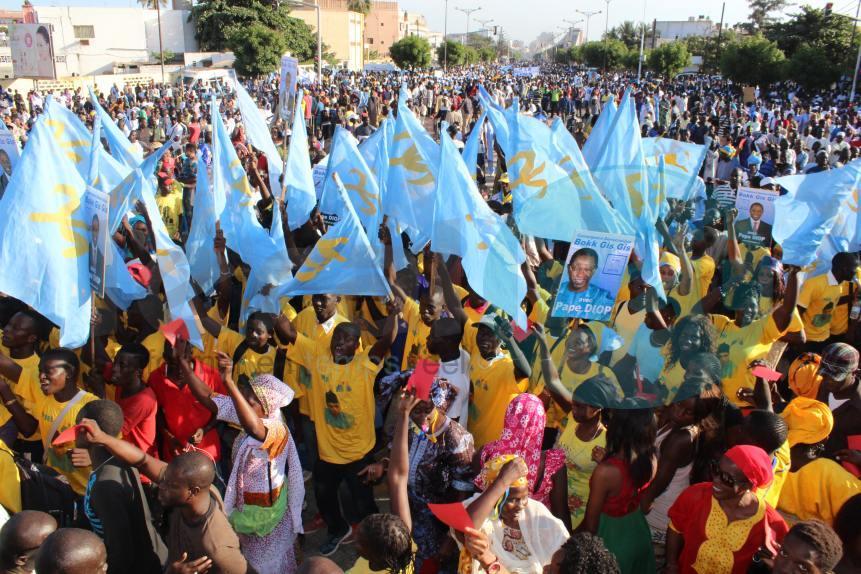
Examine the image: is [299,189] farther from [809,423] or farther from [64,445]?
[809,423]

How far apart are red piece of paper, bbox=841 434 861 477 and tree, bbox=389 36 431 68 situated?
179 ft

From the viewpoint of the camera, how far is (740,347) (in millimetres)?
4027

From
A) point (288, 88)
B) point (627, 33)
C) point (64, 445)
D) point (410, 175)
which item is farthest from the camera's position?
point (627, 33)

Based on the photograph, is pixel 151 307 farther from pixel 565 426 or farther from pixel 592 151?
pixel 592 151

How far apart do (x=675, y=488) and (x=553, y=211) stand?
7.27ft

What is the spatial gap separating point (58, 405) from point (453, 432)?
2070 mm

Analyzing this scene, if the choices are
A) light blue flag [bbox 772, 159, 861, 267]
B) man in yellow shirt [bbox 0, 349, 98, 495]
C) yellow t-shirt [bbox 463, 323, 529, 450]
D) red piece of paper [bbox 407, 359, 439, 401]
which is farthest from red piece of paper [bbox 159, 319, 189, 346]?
light blue flag [bbox 772, 159, 861, 267]

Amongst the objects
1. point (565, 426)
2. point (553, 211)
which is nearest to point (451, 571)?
point (565, 426)

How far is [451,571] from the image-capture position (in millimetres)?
3453

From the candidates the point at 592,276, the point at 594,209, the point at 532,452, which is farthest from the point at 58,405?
the point at 594,209

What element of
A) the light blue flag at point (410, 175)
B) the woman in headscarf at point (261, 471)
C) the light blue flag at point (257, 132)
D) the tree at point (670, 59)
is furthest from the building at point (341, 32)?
the woman in headscarf at point (261, 471)

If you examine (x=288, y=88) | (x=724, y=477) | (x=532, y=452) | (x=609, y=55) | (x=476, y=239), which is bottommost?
(x=532, y=452)

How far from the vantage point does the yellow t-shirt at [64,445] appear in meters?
3.43

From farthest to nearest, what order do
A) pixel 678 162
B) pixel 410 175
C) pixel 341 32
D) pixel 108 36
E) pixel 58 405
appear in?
pixel 341 32, pixel 108 36, pixel 678 162, pixel 410 175, pixel 58 405
